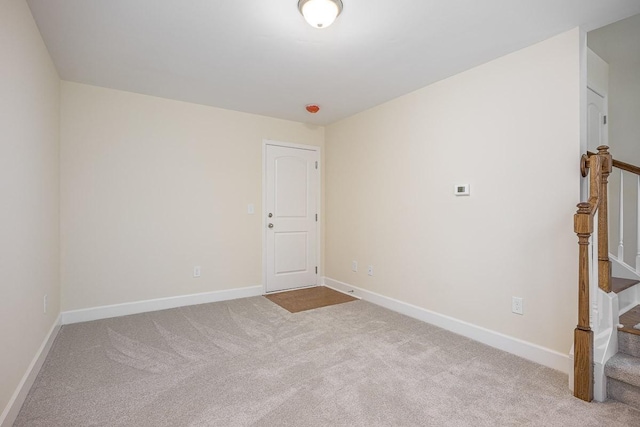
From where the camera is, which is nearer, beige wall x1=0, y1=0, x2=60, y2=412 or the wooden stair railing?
beige wall x1=0, y1=0, x2=60, y2=412

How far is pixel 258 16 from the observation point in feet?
6.85

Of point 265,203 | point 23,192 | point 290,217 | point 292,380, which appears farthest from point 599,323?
point 23,192

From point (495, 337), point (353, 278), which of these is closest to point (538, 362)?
point (495, 337)

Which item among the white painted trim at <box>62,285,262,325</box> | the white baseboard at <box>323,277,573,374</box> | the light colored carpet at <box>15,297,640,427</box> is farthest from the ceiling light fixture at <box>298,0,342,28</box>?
the white painted trim at <box>62,285,262,325</box>

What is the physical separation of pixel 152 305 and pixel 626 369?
4011 millimetres

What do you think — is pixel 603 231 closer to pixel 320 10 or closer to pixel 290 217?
pixel 320 10

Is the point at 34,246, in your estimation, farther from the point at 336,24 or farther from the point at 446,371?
the point at 446,371

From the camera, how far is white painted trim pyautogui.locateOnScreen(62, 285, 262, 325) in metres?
3.22

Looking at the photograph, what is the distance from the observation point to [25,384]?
1.93 metres

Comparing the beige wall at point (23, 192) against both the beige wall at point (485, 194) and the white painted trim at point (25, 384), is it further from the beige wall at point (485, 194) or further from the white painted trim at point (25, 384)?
the beige wall at point (485, 194)

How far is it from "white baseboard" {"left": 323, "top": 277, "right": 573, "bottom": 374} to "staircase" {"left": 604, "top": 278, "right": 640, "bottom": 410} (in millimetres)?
207

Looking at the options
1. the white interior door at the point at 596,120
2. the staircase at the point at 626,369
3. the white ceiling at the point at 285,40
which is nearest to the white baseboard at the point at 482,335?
the staircase at the point at 626,369

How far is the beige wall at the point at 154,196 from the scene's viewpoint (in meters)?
3.23

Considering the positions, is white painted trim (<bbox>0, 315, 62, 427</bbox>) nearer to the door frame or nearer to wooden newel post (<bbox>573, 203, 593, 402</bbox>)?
the door frame
